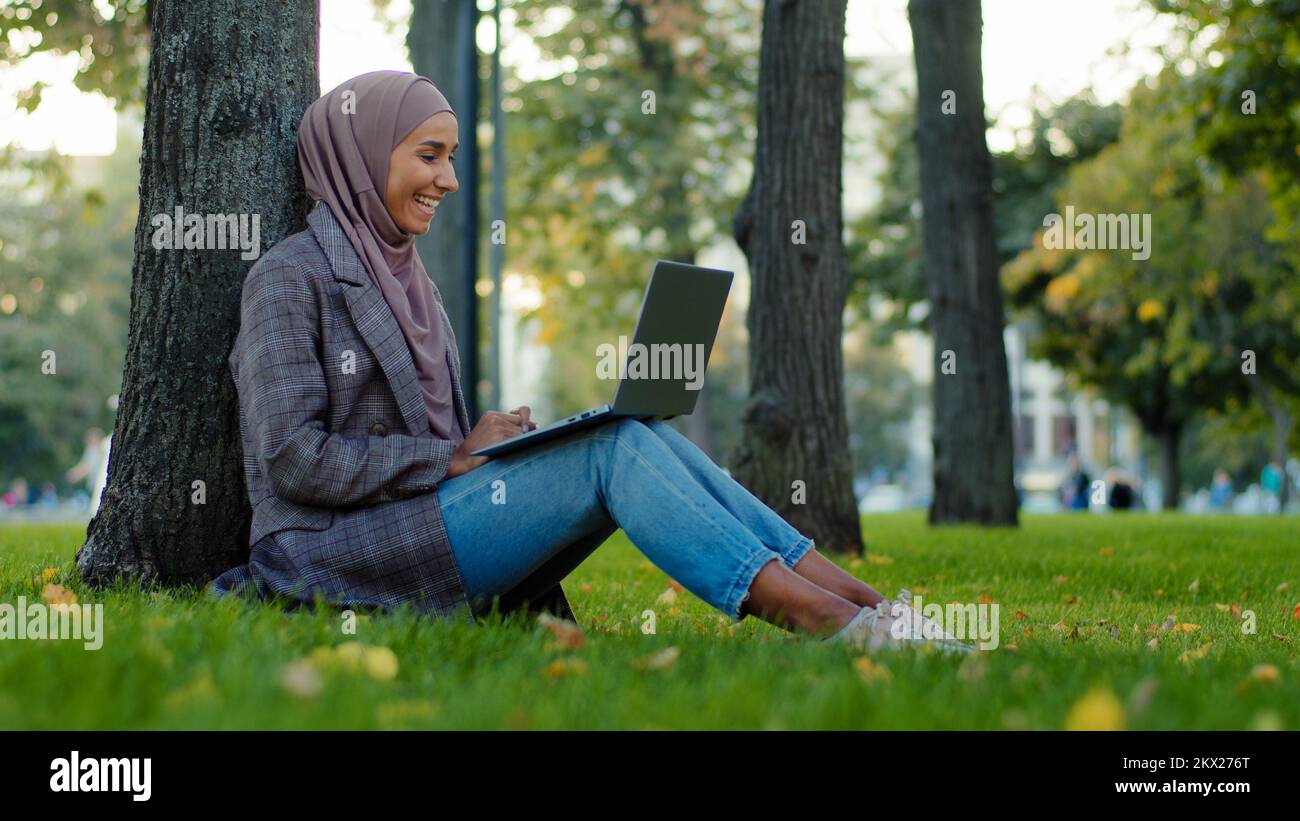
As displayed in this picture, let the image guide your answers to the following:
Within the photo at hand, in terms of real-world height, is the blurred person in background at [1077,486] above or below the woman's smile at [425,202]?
below

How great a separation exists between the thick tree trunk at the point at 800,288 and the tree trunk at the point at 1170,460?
78.1ft

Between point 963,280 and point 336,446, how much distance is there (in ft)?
31.3

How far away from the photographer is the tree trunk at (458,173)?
11781 millimetres

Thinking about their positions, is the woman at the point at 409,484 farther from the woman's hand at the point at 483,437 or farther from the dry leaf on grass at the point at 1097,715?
the dry leaf on grass at the point at 1097,715

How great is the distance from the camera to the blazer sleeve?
12.2 feet

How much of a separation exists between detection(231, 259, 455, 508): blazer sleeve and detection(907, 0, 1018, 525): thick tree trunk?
29.5 feet

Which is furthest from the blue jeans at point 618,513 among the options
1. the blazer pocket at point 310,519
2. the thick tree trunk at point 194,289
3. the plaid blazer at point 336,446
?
the thick tree trunk at point 194,289

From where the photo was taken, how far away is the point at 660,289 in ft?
11.9

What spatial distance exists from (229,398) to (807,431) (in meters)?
4.47

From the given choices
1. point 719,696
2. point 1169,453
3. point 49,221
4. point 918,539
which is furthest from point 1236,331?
point 49,221

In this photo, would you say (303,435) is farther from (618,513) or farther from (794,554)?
(794,554)

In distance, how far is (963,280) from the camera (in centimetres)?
1245

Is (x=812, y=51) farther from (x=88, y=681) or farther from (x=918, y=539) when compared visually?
(x=88, y=681)

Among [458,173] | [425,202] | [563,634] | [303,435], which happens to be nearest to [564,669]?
[563,634]
